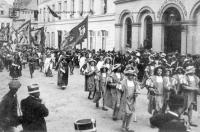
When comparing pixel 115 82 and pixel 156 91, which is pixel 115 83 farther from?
pixel 156 91

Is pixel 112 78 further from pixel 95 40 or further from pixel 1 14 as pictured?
pixel 1 14

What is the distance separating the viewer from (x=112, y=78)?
10562 millimetres

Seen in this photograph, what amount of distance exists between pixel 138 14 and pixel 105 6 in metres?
6.97

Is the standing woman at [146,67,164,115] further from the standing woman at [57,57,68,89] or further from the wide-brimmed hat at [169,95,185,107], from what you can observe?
the standing woman at [57,57,68,89]

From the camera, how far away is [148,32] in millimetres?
22594

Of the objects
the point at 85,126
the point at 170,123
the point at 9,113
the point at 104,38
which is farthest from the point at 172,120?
the point at 104,38

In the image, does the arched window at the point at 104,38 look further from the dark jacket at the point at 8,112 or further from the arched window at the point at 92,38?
the dark jacket at the point at 8,112

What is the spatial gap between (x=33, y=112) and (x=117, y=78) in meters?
4.99

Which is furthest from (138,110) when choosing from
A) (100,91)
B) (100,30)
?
(100,30)

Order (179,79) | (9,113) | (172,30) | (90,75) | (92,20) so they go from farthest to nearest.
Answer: (92,20)
(172,30)
(90,75)
(179,79)
(9,113)

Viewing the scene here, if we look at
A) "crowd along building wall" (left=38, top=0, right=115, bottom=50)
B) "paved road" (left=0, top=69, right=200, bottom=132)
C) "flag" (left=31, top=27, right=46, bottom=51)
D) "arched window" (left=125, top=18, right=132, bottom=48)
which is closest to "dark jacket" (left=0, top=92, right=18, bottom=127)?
"paved road" (left=0, top=69, right=200, bottom=132)

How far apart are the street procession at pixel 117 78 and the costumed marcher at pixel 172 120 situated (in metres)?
0.01

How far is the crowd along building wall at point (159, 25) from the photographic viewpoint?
18625mm

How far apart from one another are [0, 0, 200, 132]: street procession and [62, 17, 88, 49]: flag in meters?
0.05
